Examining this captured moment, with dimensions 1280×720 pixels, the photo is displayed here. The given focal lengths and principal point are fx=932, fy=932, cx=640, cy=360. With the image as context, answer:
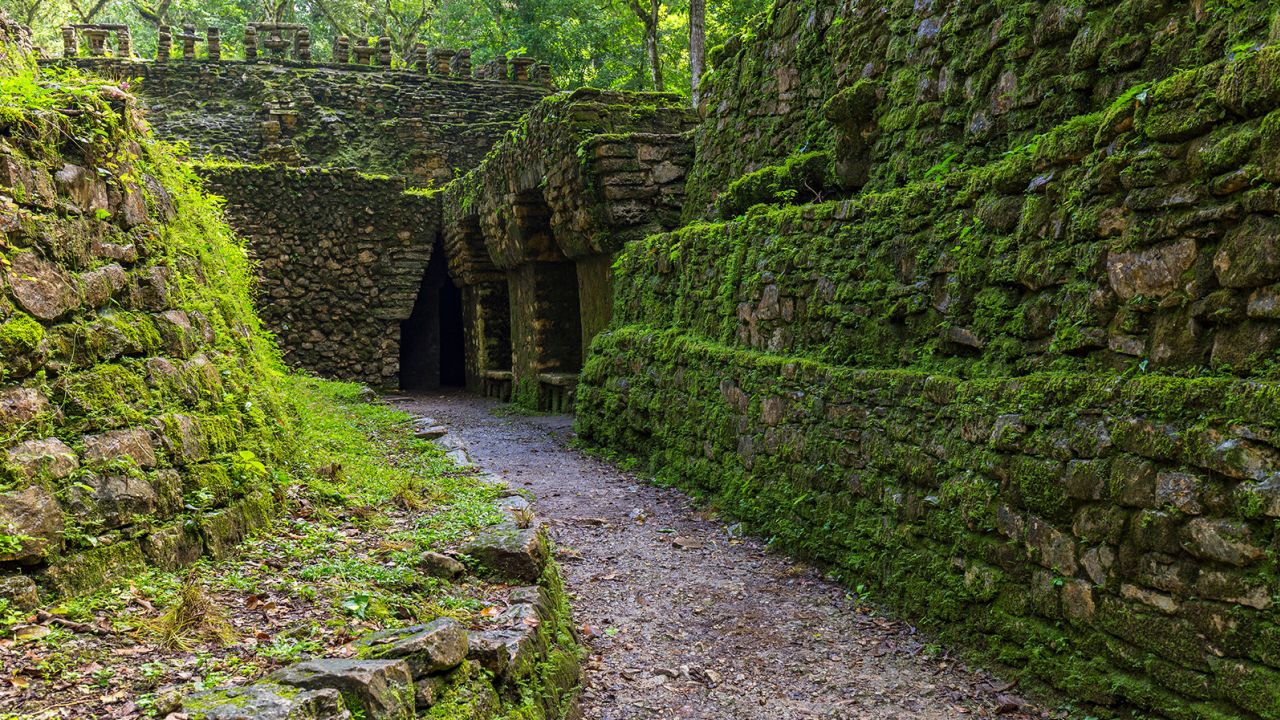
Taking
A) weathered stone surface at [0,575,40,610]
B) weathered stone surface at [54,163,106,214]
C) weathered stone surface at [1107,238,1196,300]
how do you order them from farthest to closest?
1. weathered stone surface at [54,163,106,214]
2. weathered stone surface at [1107,238,1196,300]
3. weathered stone surface at [0,575,40,610]

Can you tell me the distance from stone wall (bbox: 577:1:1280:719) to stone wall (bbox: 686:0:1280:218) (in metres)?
0.02

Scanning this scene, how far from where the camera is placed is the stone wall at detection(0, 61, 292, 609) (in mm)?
3002

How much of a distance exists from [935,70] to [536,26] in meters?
21.5

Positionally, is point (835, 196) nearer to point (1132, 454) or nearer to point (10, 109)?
point (1132, 454)

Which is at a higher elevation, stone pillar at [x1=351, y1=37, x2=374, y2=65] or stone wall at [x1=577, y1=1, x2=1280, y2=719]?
stone pillar at [x1=351, y1=37, x2=374, y2=65]

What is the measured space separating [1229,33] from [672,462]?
501cm

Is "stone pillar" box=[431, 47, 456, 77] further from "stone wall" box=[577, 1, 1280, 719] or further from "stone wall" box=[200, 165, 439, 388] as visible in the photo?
"stone wall" box=[577, 1, 1280, 719]

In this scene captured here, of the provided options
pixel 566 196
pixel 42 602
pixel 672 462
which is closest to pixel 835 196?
pixel 672 462

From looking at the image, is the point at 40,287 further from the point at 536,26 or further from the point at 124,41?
the point at 124,41

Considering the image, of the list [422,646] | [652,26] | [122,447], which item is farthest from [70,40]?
[422,646]

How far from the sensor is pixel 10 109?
138 inches

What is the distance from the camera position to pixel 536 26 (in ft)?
82.6

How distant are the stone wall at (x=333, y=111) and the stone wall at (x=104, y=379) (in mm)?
15151

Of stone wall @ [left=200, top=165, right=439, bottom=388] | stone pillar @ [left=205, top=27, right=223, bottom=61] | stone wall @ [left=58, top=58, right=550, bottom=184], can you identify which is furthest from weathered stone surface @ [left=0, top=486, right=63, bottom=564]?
stone pillar @ [left=205, top=27, right=223, bottom=61]
